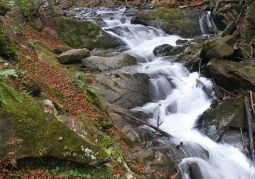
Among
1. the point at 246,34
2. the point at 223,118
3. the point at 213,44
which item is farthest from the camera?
the point at 246,34

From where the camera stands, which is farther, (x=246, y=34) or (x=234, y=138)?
(x=246, y=34)

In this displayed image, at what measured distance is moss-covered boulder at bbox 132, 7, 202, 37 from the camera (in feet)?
61.7

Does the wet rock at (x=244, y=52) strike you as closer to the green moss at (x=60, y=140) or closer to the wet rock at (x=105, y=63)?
the wet rock at (x=105, y=63)

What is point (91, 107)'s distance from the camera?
7.36 m

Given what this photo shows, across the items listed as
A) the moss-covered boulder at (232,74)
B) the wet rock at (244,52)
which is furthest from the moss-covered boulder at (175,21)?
the moss-covered boulder at (232,74)

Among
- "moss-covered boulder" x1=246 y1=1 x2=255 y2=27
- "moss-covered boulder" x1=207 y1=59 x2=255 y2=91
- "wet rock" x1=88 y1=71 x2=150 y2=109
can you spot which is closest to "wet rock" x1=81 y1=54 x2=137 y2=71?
"wet rock" x1=88 y1=71 x2=150 y2=109

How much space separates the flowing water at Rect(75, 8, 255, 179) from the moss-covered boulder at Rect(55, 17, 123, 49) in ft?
5.36

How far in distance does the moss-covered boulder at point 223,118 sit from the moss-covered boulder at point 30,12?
11783 mm

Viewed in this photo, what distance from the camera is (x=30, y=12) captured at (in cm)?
1556

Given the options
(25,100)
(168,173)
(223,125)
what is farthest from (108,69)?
(25,100)

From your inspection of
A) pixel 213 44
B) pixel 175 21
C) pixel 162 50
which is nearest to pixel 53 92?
pixel 213 44

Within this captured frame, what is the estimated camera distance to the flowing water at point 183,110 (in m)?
7.56

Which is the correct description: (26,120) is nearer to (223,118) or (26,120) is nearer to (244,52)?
(223,118)

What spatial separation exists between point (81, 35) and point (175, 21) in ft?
25.8
